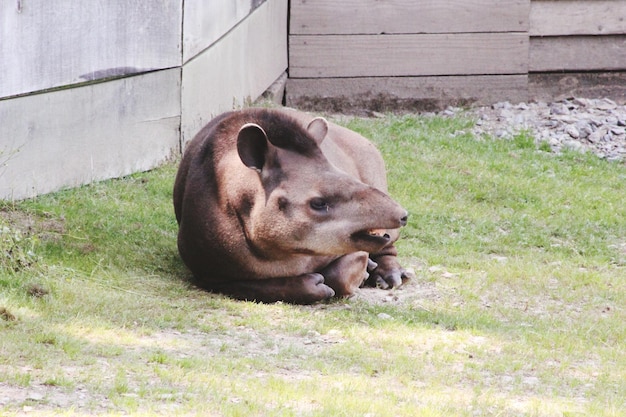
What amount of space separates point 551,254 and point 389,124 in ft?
12.9

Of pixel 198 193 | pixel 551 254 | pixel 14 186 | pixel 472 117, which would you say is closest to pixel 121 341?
pixel 198 193

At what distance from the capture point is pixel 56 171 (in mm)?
8250

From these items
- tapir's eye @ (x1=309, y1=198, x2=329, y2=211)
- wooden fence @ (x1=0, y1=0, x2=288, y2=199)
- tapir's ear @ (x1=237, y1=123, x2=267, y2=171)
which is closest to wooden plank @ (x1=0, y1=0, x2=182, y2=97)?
wooden fence @ (x1=0, y1=0, x2=288, y2=199)

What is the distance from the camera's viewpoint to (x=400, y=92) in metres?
12.7

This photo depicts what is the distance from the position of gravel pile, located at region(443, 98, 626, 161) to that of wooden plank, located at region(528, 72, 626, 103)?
0.13m

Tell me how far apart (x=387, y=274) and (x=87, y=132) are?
8.76ft

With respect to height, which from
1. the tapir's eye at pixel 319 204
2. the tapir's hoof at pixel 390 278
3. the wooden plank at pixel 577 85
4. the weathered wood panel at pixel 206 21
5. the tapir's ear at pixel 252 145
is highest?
the weathered wood panel at pixel 206 21

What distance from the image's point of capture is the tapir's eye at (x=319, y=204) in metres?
6.28

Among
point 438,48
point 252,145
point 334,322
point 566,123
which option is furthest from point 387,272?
point 438,48

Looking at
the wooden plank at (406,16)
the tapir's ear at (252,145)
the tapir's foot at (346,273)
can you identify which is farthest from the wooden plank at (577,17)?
the tapir's ear at (252,145)

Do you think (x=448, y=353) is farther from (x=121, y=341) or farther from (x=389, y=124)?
(x=389, y=124)

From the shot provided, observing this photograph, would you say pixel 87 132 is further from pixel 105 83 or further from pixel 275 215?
pixel 275 215

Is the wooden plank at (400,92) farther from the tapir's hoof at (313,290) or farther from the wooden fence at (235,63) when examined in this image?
the tapir's hoof at (313,290)

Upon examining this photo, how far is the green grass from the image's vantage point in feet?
15.4
